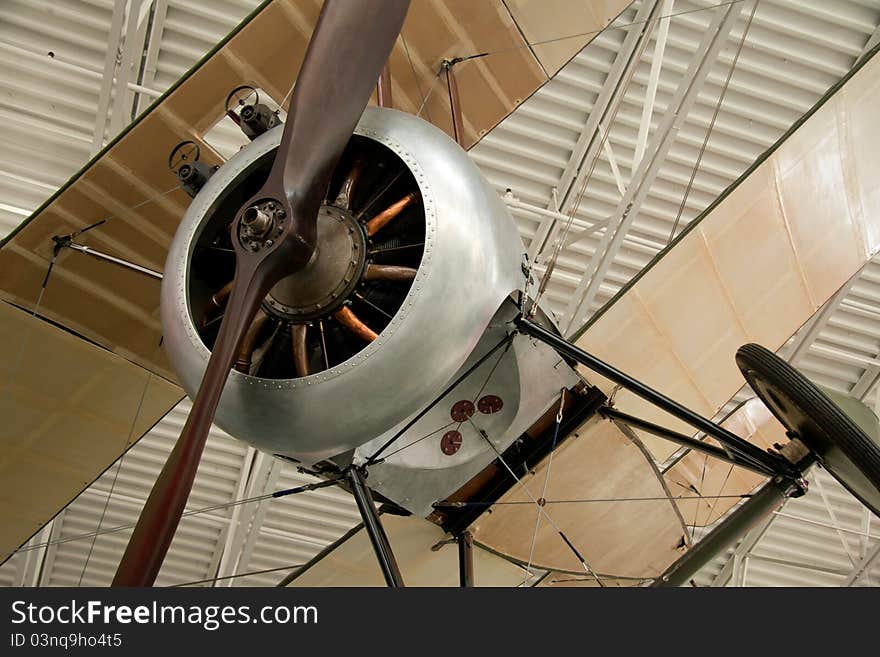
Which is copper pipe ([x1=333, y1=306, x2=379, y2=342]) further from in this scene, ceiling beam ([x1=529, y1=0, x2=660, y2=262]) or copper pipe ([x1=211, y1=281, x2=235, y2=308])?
ceiling beam ([x1=529, y1=0, x2=660, y2=262])

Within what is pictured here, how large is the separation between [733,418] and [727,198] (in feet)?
11.0

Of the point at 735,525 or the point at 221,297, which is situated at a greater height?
the point at 221,297

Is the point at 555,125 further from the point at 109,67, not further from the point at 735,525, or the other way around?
the point at 735,525

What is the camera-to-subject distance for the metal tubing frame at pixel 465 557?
16.9 ft

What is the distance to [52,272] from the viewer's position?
18.8 feet

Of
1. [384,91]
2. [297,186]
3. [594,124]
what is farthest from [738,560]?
[297,186]

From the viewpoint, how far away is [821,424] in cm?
387

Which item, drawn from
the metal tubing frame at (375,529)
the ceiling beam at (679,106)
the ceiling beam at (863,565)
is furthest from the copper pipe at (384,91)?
the ceiling beam at (863,565)

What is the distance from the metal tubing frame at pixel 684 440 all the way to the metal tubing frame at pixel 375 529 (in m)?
1.38

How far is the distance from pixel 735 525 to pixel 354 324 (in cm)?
206

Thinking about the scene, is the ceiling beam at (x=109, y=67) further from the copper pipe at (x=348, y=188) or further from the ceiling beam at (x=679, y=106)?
the copper pipe at (x=348, y=188)
